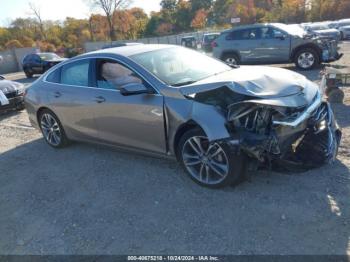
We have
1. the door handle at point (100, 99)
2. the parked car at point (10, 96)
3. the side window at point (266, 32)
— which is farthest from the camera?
the side window at point (266, 32)

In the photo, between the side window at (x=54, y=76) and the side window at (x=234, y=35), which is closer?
the side window at (x=54, y=76)

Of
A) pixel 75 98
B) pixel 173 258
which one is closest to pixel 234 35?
pixel 75 98

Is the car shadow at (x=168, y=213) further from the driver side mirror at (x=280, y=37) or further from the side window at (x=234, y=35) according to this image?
the side window at (x=234, y=35)

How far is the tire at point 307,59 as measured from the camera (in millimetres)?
11641

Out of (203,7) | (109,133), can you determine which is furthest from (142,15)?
(109,133)

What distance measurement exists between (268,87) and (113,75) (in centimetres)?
215

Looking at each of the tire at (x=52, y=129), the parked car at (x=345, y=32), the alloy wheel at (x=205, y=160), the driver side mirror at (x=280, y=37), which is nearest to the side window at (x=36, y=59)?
the driver side mirror at (x=280, y=37)

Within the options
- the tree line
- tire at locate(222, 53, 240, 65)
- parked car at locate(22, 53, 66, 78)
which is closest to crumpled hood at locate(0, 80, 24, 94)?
tire at locate(222, 53, 240, 65)

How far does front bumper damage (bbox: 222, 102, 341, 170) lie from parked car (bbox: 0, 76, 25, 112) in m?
7.56

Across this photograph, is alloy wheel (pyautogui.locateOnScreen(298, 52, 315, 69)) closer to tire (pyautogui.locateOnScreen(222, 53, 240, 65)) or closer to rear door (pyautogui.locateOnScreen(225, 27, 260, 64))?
rear door (pyautogui.locateOnScreen(225, 27, 260, 64))

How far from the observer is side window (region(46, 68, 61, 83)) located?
567cm

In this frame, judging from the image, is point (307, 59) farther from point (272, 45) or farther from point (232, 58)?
point (232, 58)

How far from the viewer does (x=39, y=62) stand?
2109 cm

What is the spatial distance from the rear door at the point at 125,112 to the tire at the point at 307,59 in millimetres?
8939
